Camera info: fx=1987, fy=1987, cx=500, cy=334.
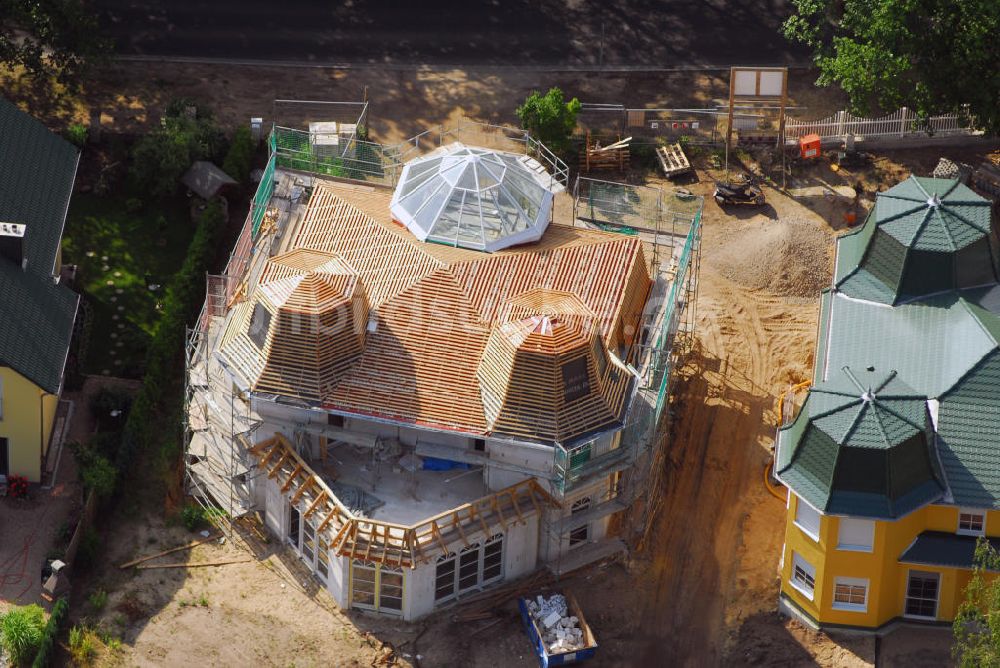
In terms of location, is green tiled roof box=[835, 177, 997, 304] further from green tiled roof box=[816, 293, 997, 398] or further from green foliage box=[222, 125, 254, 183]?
green foliage box=[222, 125, 254, 183]

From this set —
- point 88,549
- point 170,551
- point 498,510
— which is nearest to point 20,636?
point 88,549

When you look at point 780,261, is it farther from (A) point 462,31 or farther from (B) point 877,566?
(A) point 462,31

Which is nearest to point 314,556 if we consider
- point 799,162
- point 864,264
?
point 864,264

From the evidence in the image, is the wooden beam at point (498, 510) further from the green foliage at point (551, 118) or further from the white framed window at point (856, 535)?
the green foliage at point (551, 118)

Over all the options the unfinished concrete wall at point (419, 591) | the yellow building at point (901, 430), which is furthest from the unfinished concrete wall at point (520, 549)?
the yellow building at point (901, 430)

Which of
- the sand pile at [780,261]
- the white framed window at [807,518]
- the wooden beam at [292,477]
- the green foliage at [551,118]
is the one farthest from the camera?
the green foliage at [551,118]

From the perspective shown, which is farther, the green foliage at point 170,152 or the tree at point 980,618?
the green foliage at point 170,152

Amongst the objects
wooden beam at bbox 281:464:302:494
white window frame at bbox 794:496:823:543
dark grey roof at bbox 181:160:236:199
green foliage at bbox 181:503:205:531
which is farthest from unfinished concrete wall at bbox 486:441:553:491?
dark grey roof at bbox 181:160:236:199
